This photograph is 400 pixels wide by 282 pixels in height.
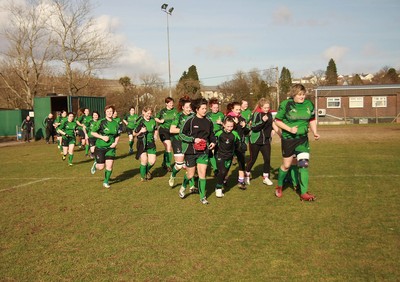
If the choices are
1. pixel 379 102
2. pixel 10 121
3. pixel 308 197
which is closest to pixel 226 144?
pixel 308 197

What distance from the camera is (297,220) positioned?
6.29 m

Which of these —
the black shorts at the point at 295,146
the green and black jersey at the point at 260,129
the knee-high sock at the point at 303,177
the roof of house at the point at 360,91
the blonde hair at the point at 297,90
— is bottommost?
the knee-high sock at the point at 303,177

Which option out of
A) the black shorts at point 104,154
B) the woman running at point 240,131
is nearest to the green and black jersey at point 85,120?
the black shorts at point 104,154

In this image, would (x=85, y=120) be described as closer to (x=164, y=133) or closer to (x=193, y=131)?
(x=164, y=133)

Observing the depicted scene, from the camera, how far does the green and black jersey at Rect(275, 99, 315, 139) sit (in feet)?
24.8

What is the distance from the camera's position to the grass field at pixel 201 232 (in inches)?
177

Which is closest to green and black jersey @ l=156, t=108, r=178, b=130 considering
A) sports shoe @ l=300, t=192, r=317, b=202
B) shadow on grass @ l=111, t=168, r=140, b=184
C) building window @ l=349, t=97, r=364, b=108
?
shadow on grass @ l=111, t=168, r=140, b=184

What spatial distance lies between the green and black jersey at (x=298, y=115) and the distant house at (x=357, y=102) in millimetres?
40252

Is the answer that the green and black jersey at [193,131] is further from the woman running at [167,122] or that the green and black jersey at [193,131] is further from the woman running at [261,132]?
the woman running at [167,122]

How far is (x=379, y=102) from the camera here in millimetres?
47031


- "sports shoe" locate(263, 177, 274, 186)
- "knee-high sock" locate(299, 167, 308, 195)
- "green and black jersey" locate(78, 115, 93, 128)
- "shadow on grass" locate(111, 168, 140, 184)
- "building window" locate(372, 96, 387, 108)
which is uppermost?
"building window" locate(372, 96, 387, 108)

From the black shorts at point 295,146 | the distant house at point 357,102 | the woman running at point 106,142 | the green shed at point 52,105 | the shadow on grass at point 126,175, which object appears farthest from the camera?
the distant house at point 357,102

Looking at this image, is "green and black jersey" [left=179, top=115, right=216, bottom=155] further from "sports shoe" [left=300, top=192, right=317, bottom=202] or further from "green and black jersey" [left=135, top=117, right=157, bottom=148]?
"green and black jersey" [left=135, top=117, right=157, bottom=148]

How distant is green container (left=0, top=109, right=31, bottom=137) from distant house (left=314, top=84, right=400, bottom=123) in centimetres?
3273
